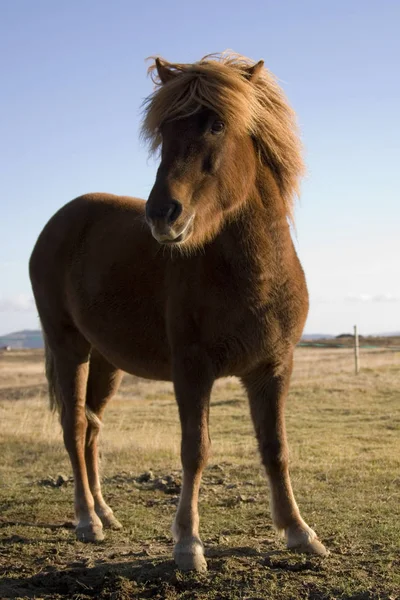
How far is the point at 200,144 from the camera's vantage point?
415cm

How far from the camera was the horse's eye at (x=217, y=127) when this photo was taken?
4.22 metres

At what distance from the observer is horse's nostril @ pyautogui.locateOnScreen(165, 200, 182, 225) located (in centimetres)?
379

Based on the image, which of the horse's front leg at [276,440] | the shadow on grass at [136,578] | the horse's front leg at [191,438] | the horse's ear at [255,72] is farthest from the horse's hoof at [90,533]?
the horse's ear at [255,72]

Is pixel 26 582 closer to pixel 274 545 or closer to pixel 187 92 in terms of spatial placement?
pixel 274 545

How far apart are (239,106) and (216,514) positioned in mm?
3521

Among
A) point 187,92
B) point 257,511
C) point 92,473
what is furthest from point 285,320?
point 92,473

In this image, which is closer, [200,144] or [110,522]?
[200,144]

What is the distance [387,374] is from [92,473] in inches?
625

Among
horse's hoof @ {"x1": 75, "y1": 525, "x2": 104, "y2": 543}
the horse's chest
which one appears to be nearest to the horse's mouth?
the horse's chest

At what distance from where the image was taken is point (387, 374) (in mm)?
20766

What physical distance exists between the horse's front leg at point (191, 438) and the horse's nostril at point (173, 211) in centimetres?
96

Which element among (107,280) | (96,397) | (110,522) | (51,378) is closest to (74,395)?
(96,397)

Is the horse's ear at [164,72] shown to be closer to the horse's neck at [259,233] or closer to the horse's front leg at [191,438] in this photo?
the horse's neck at [259,233]

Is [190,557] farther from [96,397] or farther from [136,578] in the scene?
[96,397]
